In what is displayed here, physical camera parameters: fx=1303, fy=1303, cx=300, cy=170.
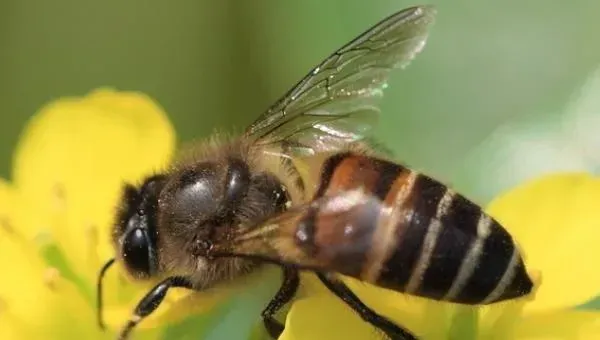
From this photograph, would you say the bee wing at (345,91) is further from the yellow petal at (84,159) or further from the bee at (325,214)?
the yellow petal at (84,159)

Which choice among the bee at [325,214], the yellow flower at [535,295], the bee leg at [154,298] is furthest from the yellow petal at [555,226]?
the bee leg at [154,298]

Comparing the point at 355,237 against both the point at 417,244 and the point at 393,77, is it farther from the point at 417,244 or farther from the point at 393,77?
the point at 393,77

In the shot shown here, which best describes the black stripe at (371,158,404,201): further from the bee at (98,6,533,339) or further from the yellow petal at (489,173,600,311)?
the yellow petal at (489,173,600,311)

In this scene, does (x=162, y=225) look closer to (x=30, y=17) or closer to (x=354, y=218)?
(x=354, y=218)

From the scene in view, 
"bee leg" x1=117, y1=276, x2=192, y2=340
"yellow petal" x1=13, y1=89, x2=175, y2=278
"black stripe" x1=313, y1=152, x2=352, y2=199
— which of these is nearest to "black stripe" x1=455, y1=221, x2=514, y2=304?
"black stripe" x1=313, y1=152, x2=352, y2=199

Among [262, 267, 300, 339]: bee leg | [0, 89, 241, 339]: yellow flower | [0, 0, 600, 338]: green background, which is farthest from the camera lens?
[0, 0, 600, 338]: green background

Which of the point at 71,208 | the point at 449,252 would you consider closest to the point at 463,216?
the point at 449,252
